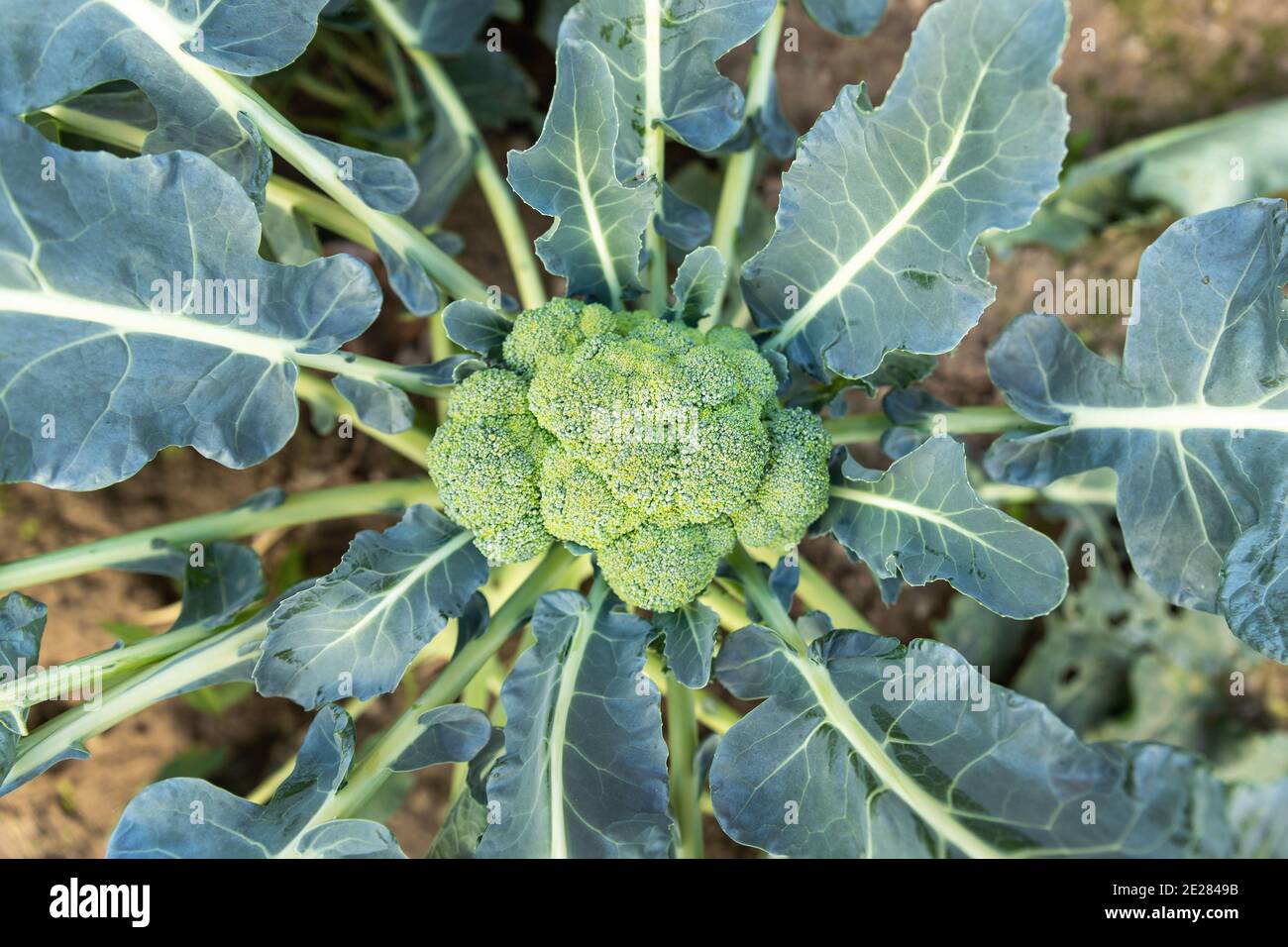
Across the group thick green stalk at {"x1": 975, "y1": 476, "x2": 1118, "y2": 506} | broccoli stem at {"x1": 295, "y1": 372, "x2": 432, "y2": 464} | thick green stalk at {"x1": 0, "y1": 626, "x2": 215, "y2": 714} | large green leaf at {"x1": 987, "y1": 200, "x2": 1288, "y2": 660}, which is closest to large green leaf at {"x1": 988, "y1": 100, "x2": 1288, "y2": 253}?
thick green stalk at {"x1": 975, "y1": 476, "x2": 1118, "y2": 506}

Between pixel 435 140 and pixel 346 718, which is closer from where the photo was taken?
pixel 346 718

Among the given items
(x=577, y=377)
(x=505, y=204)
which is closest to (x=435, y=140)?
(x=505, y=204)

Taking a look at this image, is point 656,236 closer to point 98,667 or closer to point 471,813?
point 471,813

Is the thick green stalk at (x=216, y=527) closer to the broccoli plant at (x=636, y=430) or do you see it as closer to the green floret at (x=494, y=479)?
the broccoli plant at (x=636, y=430)

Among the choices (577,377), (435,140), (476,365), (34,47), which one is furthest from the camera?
(435,140)

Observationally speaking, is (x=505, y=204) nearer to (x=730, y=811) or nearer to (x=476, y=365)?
(x=476, y=365)

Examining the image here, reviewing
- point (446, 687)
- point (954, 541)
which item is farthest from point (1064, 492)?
point (446, 687)

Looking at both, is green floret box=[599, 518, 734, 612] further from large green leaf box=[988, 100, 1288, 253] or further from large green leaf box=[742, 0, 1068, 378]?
large green leaf box=[988, 100, 1288, 253]
